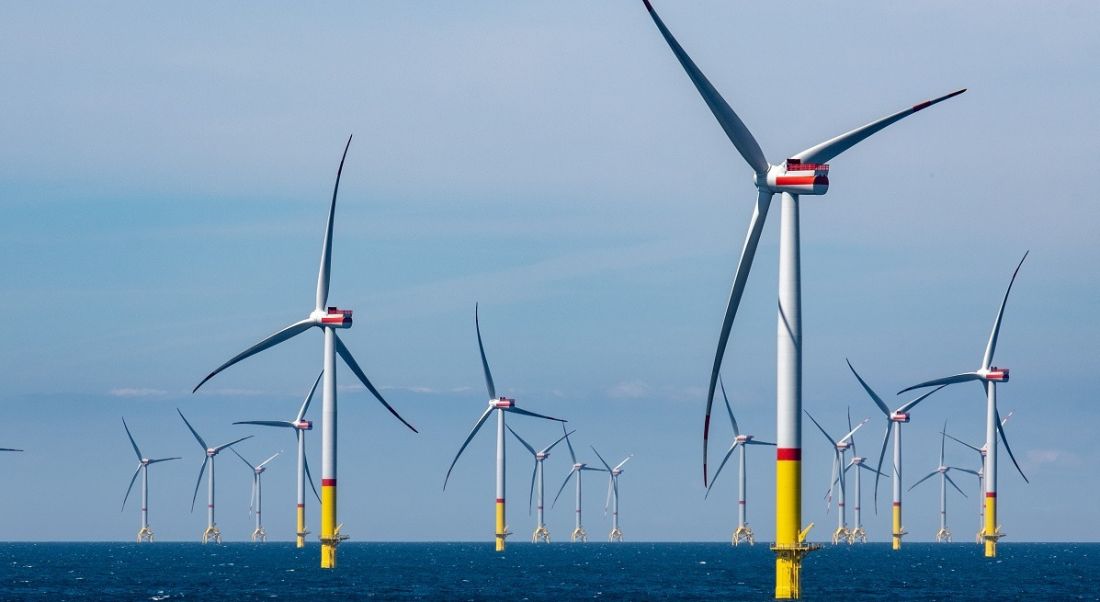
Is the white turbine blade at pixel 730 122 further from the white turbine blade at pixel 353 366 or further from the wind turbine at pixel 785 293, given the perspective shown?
the white turbine blade at pixel 353 366

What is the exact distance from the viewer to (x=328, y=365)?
129750mm

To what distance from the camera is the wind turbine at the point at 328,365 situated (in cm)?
12669

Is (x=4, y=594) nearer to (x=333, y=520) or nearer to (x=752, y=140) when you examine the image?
(x=333, y=520)

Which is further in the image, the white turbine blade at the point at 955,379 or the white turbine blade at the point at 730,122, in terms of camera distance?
the white turbine blade at the point at 955,379

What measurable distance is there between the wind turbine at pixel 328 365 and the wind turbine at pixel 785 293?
49930mm

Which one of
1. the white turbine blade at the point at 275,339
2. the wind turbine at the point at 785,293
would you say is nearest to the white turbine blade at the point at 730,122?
the wind turbine at the point at 785,293

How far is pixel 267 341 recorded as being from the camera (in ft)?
406

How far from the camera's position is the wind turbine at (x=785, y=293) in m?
72.2

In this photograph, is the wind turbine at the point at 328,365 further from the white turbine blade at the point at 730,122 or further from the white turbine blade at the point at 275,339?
the white turbine blade at the point at 730,122

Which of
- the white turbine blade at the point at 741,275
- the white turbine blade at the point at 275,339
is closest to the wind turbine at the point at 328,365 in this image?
the white turbine blade at the point at 275,339

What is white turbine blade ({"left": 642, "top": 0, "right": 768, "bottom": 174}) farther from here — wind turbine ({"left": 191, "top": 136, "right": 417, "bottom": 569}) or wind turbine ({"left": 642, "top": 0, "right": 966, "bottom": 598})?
wind turbine ({"left": 191, "top": 136, "right": 417, "bottom": 569})

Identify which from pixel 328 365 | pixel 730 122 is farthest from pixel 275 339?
pixel 730 122

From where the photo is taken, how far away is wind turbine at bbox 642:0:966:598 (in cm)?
7225

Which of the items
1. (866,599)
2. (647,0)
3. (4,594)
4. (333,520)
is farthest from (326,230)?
(647,0)
